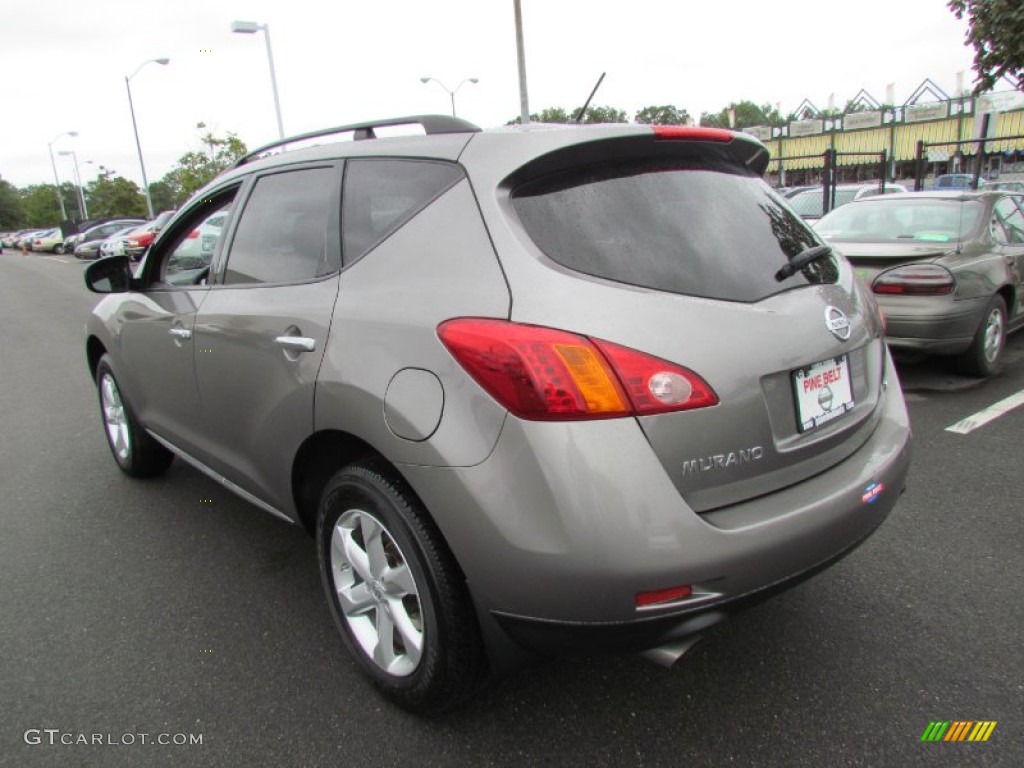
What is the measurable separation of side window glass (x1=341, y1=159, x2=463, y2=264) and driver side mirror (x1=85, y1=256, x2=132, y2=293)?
5.97 feet

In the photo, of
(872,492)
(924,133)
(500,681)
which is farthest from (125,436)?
(924,133)

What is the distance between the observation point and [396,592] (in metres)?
2.09

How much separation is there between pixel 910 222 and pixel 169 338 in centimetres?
550

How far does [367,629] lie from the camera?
2.27 metres

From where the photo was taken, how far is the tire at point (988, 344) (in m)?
5.30

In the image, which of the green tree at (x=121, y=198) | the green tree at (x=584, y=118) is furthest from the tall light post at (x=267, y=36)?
the green tree at (x=121, y=198)

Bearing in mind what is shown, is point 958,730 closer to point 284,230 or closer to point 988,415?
point 284,230

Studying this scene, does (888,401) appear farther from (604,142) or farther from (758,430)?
(604,142)

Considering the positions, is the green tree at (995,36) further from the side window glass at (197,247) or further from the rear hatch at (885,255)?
the side window glass at (197,247)

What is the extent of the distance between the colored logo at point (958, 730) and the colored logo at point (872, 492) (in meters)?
0.64

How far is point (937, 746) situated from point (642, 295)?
145 centimetres

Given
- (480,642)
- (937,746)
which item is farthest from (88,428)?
(937,746)

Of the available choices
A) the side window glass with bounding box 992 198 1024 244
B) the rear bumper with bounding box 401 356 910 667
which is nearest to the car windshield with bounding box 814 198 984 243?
the side window glass with bounding box 992 198 1024 244

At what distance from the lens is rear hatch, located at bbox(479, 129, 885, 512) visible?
1.75 metres
